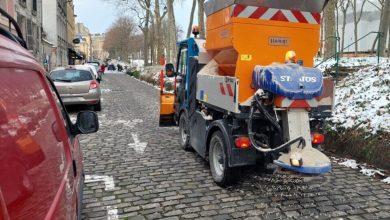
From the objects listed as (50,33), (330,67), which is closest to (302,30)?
(330,67)

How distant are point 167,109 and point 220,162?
12.5 feet

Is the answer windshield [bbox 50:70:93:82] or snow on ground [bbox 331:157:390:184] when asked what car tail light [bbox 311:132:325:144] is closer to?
snow on ground [bbox 331:157:390:184]

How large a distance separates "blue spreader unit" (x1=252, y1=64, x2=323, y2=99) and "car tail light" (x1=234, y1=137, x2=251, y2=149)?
2.31ft

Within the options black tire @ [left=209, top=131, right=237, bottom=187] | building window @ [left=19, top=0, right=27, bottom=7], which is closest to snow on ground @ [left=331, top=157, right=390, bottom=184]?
black tire @ [left=209, top=131, right=237, bottom=187]

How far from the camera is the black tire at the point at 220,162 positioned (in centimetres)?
539

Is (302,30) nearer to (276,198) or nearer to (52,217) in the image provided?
(276,198)

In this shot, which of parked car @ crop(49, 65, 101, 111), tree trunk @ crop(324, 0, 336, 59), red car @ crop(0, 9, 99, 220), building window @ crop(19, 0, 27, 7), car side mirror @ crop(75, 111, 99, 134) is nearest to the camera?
red car @ crop(0, 9, 99, 220)

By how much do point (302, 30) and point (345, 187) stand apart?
2307 mm

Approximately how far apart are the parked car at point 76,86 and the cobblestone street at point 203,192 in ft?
19.1

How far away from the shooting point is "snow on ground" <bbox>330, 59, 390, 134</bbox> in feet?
24.4

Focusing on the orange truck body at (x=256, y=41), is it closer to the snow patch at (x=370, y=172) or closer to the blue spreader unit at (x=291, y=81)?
the blue spreader unit at (x=291, y=81)

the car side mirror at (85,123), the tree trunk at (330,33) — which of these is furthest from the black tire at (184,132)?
the tree trunk at (330,33)

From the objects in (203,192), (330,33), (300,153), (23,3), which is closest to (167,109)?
(203,192)

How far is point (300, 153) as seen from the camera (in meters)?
4.73
